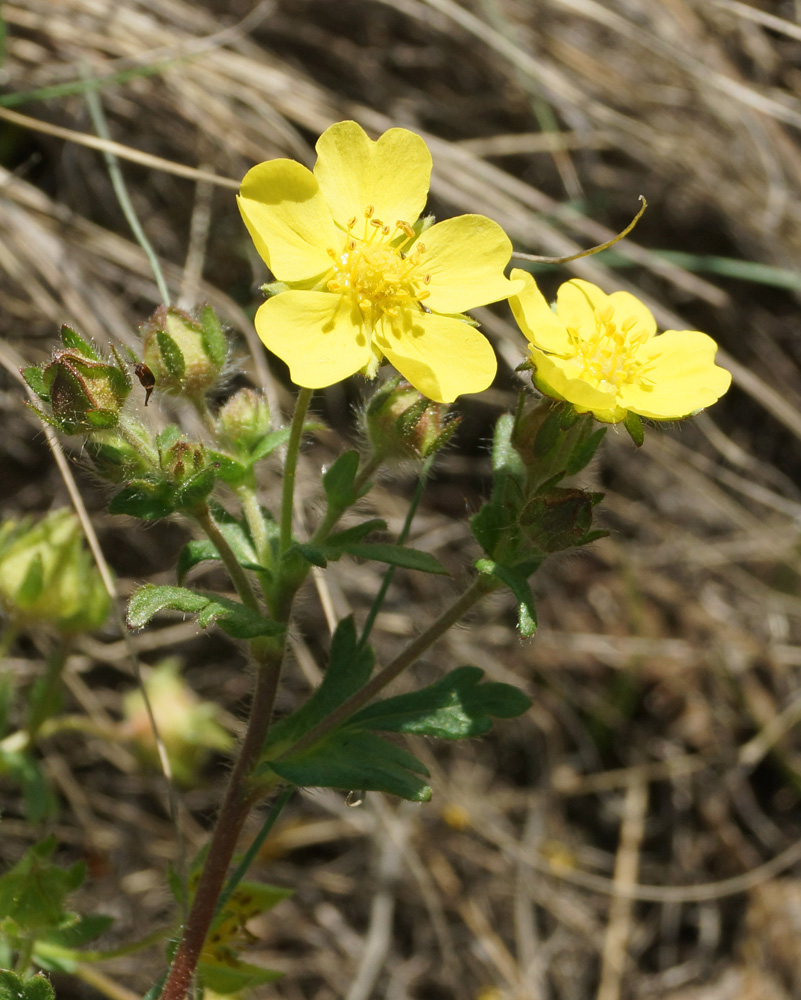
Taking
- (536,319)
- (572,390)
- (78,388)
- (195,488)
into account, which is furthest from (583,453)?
(78,388)

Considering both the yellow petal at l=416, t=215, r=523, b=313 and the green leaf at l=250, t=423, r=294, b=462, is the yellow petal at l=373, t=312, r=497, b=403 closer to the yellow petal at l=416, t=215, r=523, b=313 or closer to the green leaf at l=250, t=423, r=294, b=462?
the yellow petal at l=416, t=215, r=523, b=313

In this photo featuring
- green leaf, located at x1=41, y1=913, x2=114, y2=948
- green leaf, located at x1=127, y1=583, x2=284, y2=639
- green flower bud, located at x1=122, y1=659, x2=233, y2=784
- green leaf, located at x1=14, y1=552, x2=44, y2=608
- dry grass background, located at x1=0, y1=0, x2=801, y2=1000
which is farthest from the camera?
dry grass background, located at x1=0, y1=0, x2=801, y2=1000

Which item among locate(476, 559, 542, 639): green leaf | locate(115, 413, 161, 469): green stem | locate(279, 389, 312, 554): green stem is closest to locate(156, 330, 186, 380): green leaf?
locate(115, 413, 161, 469): green stem

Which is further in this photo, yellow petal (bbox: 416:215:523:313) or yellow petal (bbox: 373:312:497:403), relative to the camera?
yellow petal (bbox: 416:215:523:313)

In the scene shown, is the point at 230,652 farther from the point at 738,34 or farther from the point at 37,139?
the point at 738,34

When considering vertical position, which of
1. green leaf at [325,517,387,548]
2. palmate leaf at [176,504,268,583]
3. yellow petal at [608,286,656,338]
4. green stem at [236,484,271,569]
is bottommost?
palmate leaf at [176,504,268,583]

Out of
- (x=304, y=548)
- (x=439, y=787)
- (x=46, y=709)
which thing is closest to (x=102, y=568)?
(x=46, y=709)
